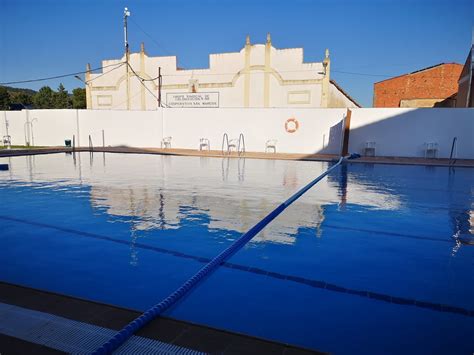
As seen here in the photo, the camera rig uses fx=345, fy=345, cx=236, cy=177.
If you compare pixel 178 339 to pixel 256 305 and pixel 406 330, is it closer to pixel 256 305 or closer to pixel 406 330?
pixel 256 305

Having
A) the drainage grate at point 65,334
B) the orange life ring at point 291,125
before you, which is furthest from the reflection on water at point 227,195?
the orange life ring at point 291,125

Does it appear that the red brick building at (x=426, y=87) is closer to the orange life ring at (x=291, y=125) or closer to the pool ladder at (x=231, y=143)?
the orange life ring at (x=291, y=125)

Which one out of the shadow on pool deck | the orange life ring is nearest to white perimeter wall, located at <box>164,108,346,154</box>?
the orange life ring

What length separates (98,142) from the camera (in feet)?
70.6

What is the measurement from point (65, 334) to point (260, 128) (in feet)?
54.4

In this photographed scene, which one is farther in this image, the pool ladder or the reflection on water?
the pool ladder

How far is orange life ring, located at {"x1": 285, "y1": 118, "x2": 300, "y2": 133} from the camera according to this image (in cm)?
1750

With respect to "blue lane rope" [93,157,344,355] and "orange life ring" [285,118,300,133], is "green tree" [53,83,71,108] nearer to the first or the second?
"orange life ring" [285,118,300,133]

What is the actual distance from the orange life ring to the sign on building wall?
9683mm

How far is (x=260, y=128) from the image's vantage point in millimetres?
18141

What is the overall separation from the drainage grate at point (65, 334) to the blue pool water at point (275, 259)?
1.49 ft

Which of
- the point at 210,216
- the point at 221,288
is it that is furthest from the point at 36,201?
the point at 221,288

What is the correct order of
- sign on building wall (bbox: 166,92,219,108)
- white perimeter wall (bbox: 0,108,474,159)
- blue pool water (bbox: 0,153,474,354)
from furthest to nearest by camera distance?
1. sign on building wall (bbox: 166,92,219,108)
2. white perimeter wall (bbox: 0,108,474,159)
3. blue pool water (bbox: 0,153,474,354)

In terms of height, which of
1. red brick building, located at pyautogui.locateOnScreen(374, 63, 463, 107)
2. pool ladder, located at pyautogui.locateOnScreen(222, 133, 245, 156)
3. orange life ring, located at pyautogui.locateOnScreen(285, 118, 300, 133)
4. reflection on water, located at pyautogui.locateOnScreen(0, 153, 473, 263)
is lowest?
reflection on water, located at pyautogui.locateOnScreen(0, 153, 473, 263)
